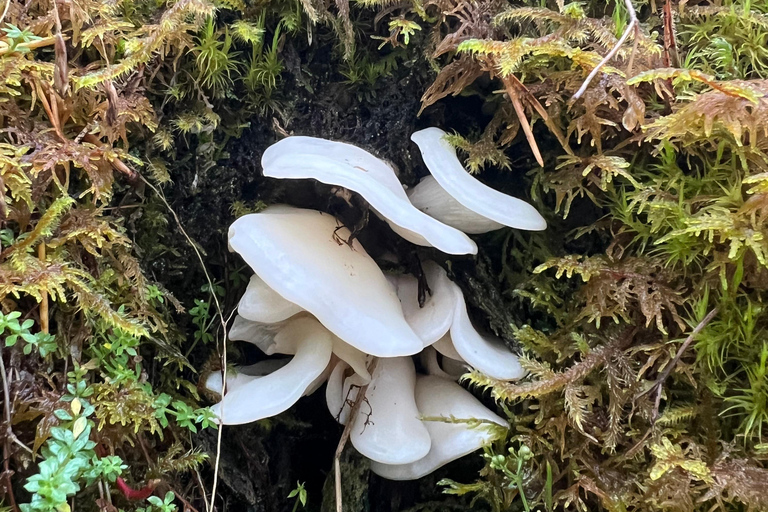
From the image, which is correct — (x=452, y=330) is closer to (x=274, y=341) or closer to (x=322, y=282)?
(x=322, y=282)

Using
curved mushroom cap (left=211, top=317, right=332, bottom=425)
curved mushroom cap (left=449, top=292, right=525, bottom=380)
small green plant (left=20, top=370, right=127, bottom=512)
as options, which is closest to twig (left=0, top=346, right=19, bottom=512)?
small green plant (left=20, top=370, right=127, bottom=512)

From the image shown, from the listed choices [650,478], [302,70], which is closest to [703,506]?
[650,478]

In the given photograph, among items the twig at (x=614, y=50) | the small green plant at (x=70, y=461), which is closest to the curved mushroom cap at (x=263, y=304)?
the small green plant at (x=70, y=461)

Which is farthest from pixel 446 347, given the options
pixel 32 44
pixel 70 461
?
pixel 32 44

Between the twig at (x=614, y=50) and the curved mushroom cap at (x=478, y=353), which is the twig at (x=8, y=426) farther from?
the twig at (x=614, y=50)

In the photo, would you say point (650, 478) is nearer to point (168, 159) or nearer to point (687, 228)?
point (687, 228)

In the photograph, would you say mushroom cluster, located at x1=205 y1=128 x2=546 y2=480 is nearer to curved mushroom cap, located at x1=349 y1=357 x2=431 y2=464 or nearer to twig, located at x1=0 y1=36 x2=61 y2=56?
curved mushroom cap, located at x1=349 y1=357 x2=431 y2=464
